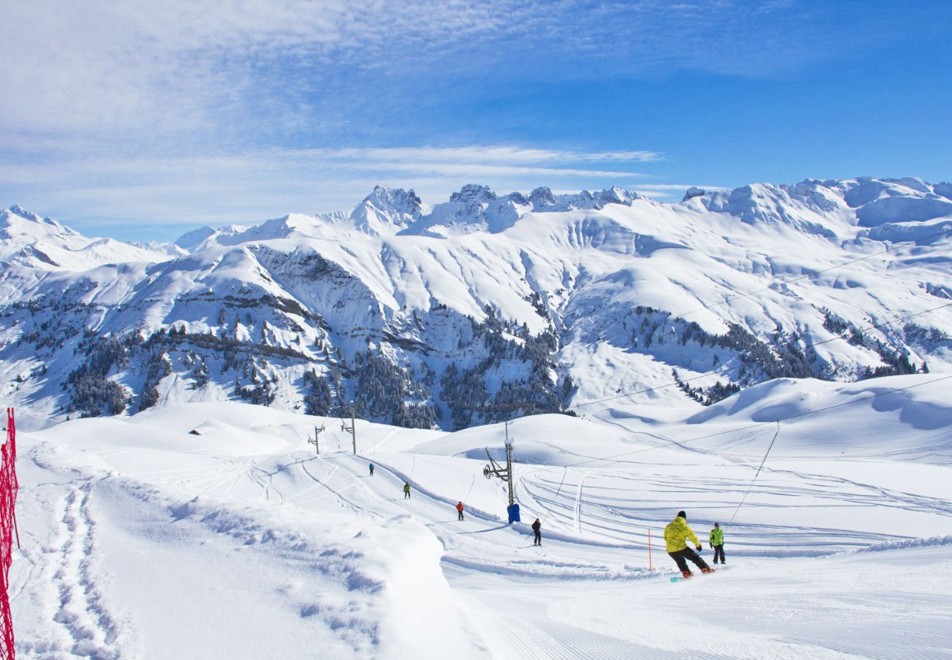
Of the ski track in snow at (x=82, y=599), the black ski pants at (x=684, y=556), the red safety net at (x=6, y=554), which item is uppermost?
the red safety net at (x=6, y=554)

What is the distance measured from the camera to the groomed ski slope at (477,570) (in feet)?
26.2

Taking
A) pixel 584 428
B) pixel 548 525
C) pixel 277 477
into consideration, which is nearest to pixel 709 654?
pixel 548 525

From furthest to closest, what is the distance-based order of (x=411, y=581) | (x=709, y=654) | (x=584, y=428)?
(x=584, y=428) < (x=411, y=581) < (x=709, y=654)

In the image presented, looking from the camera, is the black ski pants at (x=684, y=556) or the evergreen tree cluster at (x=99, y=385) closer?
the black ski pants at (x=684, y=556)

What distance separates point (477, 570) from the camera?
22406 millimetres

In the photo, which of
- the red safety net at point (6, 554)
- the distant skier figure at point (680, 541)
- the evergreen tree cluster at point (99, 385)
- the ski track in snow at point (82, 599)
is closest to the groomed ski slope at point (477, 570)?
the ski track in snow at point (82, 599)

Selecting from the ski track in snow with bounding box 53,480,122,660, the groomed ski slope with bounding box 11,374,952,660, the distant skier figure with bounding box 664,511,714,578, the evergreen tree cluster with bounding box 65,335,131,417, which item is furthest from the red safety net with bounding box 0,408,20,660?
the evergreen tree cluster with bounding box 65,335,131,417

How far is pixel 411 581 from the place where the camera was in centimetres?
986

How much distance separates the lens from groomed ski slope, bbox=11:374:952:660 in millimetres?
7996

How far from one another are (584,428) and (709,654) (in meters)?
88.0

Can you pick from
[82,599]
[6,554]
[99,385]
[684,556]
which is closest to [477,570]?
[684,556]

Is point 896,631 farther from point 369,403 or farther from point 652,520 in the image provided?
point 369,403

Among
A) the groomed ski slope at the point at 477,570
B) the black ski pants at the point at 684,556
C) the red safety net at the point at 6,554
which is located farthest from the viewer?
the black ski pants at the point at 684,556

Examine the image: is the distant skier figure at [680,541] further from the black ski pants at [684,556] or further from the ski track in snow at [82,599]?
the ski track in snow at [82,599]
